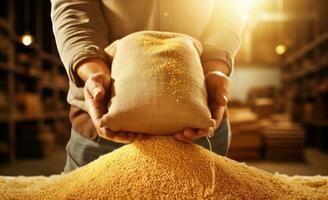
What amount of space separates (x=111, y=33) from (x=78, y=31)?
14 cm

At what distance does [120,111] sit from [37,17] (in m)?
5.22

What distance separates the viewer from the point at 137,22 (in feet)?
3.87

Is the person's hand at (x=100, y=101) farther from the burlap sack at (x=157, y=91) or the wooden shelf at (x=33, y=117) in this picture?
the wooden shelf at (x=33, y=117)

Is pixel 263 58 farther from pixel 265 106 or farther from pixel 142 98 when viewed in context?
pixel 142 98

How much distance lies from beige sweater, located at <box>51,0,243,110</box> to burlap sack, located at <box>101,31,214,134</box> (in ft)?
0.66

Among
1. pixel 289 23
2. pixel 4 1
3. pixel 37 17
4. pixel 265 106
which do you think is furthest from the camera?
pixel 289 23

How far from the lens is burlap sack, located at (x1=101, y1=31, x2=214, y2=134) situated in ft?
2.59

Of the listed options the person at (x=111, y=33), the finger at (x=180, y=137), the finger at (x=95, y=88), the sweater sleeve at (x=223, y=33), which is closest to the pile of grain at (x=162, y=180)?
the finger at (x=180, y=137)

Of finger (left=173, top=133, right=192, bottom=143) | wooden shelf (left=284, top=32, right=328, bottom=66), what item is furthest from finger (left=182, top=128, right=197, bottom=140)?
wooden shelf (left=284, top=32, right=328, bottom=66)

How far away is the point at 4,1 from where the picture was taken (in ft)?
14.3

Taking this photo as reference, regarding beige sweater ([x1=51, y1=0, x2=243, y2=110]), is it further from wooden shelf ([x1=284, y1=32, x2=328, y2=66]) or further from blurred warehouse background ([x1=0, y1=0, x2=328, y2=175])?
wooden shelf ([x1=284, y1=32, x2=328, y2=66])

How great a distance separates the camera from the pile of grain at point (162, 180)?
707 mm

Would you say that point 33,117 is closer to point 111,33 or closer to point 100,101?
point 111,33

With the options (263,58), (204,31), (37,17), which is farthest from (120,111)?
(263,58)
